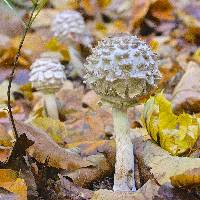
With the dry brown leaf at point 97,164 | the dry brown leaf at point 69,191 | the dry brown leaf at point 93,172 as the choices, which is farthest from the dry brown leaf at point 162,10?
the dry brown leaf at point 69,191

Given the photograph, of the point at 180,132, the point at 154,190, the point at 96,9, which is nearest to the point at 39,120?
the point at 180,132

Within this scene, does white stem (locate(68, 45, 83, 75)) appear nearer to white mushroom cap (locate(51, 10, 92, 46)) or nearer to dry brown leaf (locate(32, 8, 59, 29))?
white mushroom cap (locate(51, 10, 92, 46))

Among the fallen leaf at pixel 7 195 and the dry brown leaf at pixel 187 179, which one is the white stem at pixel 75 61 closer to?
the fallen leaf at pixel 7 195

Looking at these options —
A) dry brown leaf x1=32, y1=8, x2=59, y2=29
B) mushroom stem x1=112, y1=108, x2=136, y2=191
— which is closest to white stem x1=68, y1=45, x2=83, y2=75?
dry brown leaf x1=32, y1=8, x2=59, y2=29

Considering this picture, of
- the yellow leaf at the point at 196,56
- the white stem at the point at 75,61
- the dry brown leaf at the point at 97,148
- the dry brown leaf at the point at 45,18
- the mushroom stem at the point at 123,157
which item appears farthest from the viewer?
the dry brown leaf at the point at 45,18

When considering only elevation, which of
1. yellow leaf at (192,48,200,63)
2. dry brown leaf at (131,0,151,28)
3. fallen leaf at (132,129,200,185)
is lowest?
fallen leaf at (132,129,200,185)
